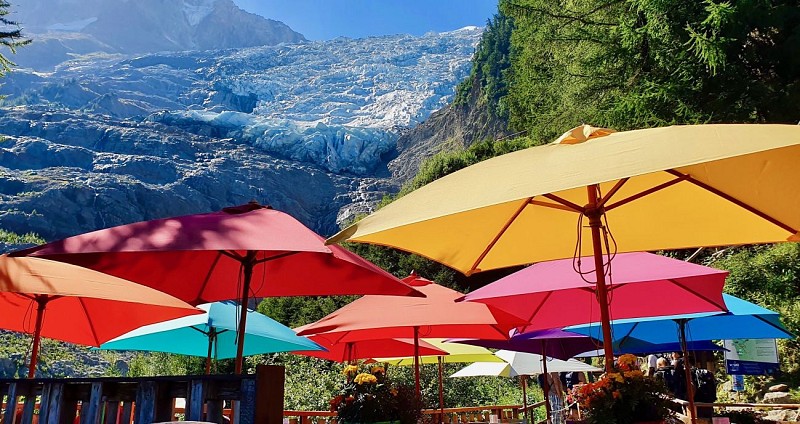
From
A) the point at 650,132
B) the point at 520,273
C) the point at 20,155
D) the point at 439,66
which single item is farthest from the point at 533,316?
the point at 439,66

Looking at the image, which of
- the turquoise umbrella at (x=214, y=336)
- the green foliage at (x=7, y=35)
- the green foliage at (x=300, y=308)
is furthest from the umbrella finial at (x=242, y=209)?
the green foliage at (x=300, y=308)

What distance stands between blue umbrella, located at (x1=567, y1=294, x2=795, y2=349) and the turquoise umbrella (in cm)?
300

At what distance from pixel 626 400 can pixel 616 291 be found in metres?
2.62

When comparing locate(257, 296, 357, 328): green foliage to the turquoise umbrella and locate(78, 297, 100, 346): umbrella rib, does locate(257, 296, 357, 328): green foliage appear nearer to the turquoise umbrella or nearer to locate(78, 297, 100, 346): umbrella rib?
the turquoise umbrella

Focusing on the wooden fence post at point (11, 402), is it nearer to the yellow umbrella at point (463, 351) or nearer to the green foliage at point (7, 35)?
the yellow umbrella at point (463, 351)

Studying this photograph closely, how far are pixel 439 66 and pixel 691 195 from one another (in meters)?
89.4

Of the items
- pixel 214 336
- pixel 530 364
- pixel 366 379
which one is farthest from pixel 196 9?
pixel 366 379

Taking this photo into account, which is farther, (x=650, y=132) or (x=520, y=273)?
(x=520, y=273)

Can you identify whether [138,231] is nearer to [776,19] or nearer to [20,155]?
[776,19]

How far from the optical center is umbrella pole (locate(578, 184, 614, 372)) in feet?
10.8

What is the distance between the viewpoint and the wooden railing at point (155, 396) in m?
2.72

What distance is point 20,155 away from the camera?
54.0m

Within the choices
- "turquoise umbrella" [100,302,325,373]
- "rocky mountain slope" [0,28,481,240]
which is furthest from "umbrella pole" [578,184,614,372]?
"rocky mountain slope" [0,28,481,240]

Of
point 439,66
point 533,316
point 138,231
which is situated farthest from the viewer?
point 439,66
